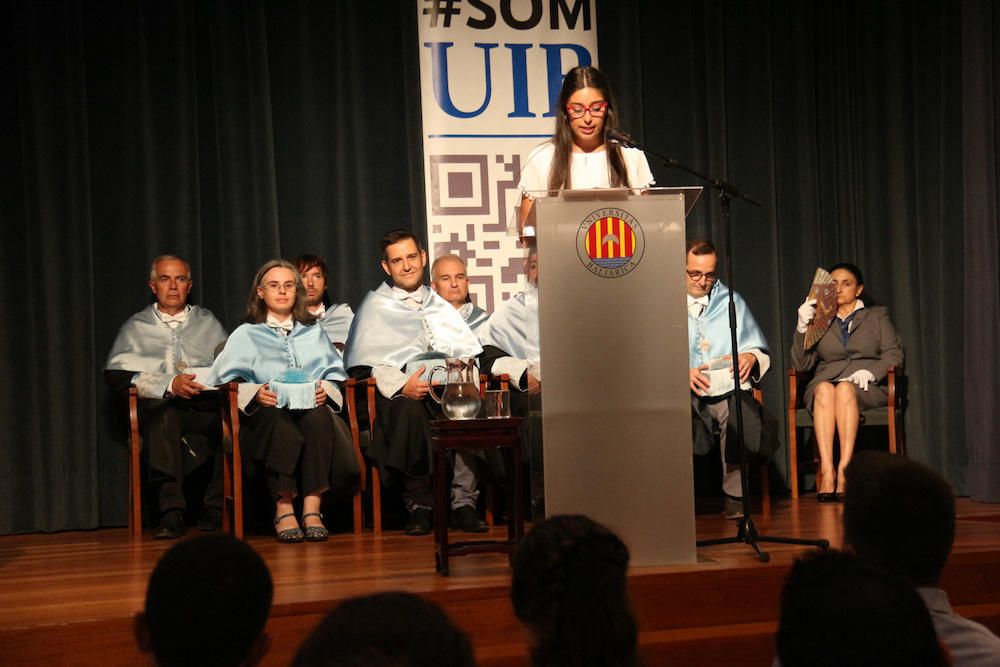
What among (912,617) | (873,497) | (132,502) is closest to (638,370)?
(873,497)

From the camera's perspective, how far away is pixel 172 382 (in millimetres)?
4855

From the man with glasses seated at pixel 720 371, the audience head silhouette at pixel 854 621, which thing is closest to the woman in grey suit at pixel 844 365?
the man with glasses seated at pixel 720 371

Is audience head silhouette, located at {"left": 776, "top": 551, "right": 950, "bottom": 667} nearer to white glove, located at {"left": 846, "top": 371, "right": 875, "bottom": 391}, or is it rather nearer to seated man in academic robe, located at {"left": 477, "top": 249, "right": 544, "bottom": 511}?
seated man in academic robe, located at {"left": 477, "top": 249, "right": 544, "bottom": 511}

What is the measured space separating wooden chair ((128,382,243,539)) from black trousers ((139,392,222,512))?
0.06 meters

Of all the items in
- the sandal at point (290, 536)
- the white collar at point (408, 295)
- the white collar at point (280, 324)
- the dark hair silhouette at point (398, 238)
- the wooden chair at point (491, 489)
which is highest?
the dark hair silhouette at point (398, 238)

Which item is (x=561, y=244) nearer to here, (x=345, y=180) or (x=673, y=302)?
(x=673, y=302)

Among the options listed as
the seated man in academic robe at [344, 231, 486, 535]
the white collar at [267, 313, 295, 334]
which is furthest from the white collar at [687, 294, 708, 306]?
the white collar at [267, 313, 295, 334]

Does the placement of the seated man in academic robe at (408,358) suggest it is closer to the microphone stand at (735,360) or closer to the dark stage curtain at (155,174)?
the dark stage curtain at (155,174)

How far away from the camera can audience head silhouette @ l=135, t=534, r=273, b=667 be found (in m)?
1.35

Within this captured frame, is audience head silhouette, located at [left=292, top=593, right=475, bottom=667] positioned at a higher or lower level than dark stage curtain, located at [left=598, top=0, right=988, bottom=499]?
lower

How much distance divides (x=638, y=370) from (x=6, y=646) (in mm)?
1769

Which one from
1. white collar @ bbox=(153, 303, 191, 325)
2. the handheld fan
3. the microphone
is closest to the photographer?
the microphone

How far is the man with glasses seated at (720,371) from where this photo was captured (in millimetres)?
4777

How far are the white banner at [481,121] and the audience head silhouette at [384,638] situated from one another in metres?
4.72
